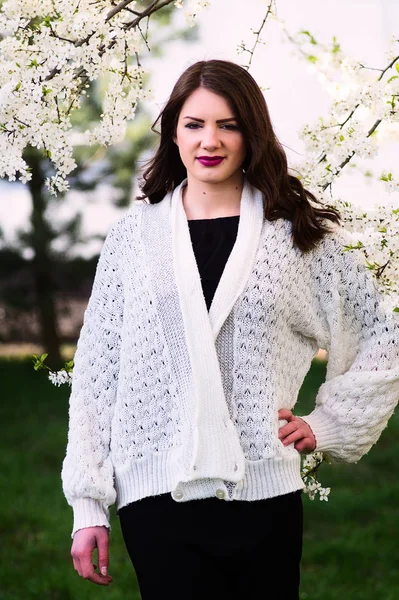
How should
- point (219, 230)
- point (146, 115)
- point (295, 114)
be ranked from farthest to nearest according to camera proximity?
point (146, 115)
point (295, 114)
point (219, 230)

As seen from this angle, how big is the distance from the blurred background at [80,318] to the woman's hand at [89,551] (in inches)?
32.5

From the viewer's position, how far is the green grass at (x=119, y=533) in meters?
3.84

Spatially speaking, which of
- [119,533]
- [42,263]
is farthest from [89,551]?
[42,263]

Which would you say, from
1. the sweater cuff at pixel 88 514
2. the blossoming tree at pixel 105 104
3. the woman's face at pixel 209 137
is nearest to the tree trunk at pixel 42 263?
the blossoming tree at pixel 105 104

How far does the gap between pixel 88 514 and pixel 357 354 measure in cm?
71

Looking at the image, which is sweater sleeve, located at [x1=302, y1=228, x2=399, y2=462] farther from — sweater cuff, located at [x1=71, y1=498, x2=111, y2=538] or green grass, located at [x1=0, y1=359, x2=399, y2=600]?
green grass, located at [x1=0, y1=359, x2=399, y2=600]

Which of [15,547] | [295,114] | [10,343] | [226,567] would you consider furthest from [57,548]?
[10,343]

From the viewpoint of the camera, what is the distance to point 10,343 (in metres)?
9.27

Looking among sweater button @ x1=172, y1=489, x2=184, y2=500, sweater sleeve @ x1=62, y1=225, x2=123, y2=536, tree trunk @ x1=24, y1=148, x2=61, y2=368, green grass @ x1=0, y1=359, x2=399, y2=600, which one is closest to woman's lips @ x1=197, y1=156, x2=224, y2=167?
sweater sleeve @ x1=62, y1=225, x2=123, y2=536

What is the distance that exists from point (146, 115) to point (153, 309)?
6.36m

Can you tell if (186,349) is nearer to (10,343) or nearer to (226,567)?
(226,567)

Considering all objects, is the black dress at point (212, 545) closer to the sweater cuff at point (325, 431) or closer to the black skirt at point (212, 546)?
the black skirt at point (212, 546)

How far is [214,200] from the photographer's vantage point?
6.80 ft

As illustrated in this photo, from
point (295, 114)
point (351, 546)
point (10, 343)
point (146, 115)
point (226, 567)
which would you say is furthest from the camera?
point (10, 343)
